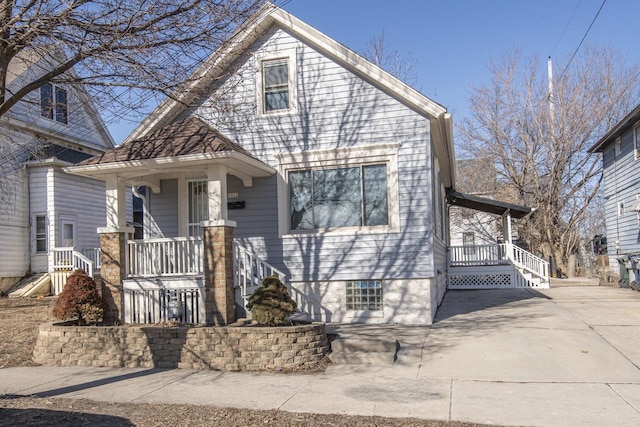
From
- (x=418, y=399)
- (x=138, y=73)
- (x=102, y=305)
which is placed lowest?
(x=418, y=399)

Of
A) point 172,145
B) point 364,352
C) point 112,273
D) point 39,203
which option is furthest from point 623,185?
point 39,203

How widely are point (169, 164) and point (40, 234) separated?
11126 millimetres

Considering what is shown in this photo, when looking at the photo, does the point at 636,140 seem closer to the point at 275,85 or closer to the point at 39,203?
the point at 275,85

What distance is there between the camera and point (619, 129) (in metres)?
19.6

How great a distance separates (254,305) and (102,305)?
3.40 meters

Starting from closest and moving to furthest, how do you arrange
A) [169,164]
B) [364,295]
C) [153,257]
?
[169,164], [153,257], [364,295]

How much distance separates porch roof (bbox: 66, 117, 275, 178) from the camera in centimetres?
955

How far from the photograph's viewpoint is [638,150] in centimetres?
1881

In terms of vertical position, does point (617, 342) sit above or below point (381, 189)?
below

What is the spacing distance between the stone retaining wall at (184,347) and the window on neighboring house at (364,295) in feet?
8.68

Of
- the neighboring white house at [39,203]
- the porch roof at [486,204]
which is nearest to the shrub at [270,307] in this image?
the porch roof at [486,204]

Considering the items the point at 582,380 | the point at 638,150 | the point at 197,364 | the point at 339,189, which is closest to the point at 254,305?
the point at 197,364

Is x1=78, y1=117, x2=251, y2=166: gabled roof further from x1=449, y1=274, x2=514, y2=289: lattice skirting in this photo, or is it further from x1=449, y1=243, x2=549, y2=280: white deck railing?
x1=449, y1=243, x2=549, y2=280: white deck railing

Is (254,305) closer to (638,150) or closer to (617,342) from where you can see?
(617,342)
